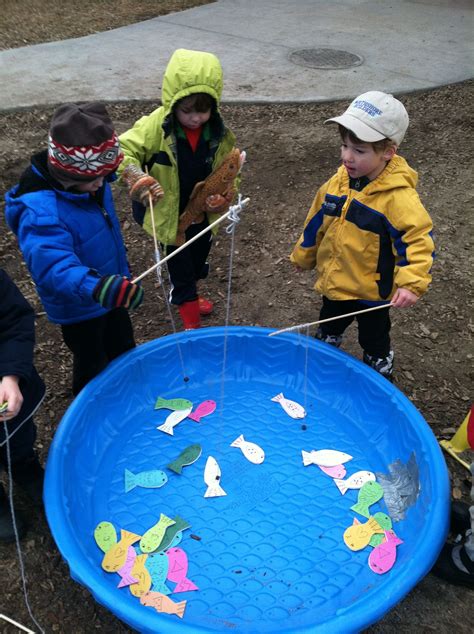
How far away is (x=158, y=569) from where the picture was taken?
1.79 m

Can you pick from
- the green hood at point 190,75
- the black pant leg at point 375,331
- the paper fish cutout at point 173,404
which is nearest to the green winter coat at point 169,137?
the green hood at point 190,75

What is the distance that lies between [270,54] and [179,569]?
234 inches

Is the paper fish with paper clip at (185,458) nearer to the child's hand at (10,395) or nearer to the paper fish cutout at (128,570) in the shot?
the paper fish cutout at (128,570)

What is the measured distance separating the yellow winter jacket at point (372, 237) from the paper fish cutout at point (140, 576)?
1200 mm

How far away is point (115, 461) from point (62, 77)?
182 inches

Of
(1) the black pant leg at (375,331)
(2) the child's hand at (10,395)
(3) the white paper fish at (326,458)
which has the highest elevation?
(2) the child's hand at (10,395)

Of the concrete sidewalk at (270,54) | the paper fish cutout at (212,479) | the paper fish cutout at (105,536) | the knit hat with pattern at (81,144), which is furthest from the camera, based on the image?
the concrete sidewalk at (270,54)

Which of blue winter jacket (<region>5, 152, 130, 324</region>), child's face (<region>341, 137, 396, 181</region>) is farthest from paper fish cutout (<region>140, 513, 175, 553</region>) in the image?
child's face (<region>341, 137, 396, 181</region>)

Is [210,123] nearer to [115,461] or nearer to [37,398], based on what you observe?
[37,398]

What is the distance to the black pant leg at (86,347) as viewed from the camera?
2.06m

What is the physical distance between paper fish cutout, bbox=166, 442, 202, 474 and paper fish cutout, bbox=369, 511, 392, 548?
73 centimetres

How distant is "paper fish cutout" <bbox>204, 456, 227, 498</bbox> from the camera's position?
2.05m

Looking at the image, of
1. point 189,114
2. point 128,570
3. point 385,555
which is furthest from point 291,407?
point 189,114

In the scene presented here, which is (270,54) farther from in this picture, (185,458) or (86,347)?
(185,458)
